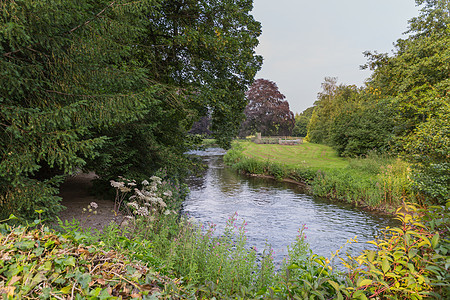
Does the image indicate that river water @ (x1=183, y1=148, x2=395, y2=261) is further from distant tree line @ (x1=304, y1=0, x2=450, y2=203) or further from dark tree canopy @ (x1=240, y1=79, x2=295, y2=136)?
dark tree canopy @ (x1=240, y1=79, x2=295, y2=136)

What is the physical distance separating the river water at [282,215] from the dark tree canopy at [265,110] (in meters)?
32.4

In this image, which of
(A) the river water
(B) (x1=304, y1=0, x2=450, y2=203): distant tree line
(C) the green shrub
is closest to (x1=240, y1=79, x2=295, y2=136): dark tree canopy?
(B) (x1=304, y1=0, x2=450, y2=203): distant tree line

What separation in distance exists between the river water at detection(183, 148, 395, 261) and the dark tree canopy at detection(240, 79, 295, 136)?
106 feet

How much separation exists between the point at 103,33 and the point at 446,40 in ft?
48.7

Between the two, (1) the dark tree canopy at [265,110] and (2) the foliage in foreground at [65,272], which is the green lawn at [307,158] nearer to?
(2) the foliage in foreground at [65,272]

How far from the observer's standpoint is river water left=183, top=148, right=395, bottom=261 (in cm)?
785

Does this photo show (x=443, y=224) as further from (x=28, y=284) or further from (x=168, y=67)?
(x=168, y=67)

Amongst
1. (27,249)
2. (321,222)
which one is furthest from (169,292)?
(321,222)

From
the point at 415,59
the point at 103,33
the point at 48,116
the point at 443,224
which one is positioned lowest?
the point at 443,224

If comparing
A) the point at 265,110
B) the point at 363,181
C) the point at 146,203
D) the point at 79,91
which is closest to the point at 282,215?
the point at 363,181

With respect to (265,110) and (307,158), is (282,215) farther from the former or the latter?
(265,110)

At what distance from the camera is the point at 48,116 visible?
12.3ft

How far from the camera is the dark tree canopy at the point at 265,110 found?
47.5 meters

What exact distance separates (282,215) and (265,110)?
Answer: 1541 inches
